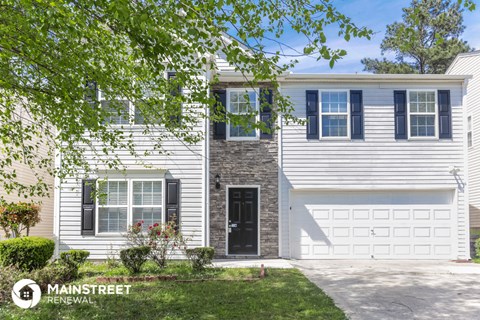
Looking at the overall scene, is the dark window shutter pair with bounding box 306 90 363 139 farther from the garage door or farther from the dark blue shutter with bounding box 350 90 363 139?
the garage door

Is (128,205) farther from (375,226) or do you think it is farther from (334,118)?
(375,226)

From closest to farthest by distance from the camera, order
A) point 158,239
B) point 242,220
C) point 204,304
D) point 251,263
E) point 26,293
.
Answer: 1. point 204,304
2. point 26,293
3. point 158,239
4. point 251,263
5. point 242,220

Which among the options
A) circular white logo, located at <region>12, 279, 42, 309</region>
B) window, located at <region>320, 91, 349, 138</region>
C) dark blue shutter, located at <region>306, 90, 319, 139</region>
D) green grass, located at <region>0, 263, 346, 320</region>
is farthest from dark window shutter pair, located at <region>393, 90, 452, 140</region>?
circular white logo, located at <region>12, 279, 42, 309</region>

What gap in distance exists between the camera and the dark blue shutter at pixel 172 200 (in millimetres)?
12391

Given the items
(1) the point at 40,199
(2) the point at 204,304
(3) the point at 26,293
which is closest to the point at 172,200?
(3) the point at 26,293

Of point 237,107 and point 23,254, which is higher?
point 237,107

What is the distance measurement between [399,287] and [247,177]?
18.7ft

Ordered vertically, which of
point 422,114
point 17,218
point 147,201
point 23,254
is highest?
point 422,114

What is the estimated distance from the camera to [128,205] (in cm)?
1246

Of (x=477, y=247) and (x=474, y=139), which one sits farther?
(x=474, y=139)

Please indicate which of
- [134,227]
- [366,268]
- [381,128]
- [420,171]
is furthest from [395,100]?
[134,227]

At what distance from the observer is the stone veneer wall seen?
12.8 m

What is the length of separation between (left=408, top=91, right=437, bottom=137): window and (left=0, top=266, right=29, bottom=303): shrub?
11037mm

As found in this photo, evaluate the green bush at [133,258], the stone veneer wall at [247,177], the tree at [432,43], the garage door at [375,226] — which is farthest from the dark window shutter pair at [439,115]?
the tree at [432,43]
